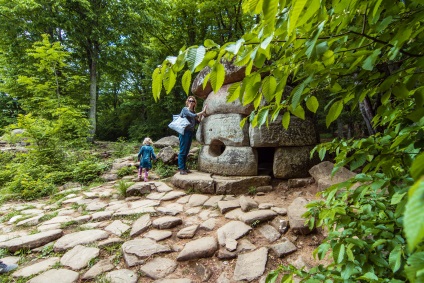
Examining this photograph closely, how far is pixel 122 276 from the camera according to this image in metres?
2.02

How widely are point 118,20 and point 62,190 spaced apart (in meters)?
9.03

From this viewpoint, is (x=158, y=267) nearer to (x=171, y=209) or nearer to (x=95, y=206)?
(x=171, y=209)

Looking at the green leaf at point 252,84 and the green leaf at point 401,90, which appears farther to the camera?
the green leaf at point 401,90

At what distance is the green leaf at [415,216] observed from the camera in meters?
0.25

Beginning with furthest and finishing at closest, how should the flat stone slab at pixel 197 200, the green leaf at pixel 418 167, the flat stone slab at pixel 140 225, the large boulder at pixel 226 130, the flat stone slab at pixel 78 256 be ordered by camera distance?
the large boulder at pixel 226 130 < the flat stone slab at pixel 197 200 < the flat stone slab at pixel 140 225 < the flat stone slab at pixel 78 256 < the green leaf at pixel 418 167

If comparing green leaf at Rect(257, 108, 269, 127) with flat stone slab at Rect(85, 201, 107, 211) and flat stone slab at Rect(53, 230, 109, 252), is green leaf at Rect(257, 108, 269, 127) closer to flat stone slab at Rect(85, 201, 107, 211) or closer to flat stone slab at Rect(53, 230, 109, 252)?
flat stone slab at Rect(53, 230, 109, 252)

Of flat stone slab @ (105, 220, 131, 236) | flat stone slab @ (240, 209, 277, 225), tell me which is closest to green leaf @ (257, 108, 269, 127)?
flat stone slab @ (240, 209, 277, 225)

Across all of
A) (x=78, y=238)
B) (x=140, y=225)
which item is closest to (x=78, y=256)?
(x=78, y=238)

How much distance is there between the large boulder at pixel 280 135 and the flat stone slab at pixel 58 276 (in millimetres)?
3502

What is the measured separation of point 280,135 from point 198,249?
9.34 feet

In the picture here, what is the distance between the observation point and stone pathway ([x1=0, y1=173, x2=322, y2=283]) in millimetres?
2100

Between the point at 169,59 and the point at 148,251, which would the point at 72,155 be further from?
the point at 169,59

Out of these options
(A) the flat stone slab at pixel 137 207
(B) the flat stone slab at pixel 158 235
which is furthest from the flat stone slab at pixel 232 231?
(A) the flat stone slab at pixel 137 207

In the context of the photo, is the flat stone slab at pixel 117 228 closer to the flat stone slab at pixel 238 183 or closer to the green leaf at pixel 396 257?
the flat stone slab at pixel 238 183
